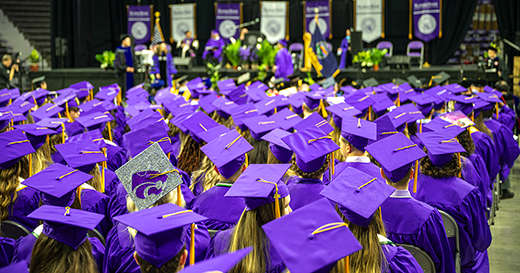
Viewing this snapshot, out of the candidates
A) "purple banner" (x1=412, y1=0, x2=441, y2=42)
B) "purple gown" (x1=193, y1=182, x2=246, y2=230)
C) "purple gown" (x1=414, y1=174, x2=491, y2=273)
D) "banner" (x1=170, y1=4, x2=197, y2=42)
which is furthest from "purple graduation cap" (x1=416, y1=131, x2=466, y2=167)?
"banner" (x1=170, y1=4, x2=197, y2=42)

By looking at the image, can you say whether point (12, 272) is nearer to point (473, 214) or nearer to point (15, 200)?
point (15, 200)

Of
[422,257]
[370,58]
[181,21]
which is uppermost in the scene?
[181,21]

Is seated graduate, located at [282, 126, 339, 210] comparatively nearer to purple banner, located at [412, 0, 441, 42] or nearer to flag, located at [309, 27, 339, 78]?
flag, located at [309, 27, 339, 78]

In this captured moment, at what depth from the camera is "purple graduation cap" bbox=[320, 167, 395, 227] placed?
1.69 meters

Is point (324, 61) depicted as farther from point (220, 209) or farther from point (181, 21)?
point (220, 209)

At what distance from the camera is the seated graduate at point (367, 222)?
163 centimetres

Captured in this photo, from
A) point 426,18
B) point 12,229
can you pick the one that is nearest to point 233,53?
point 426,18

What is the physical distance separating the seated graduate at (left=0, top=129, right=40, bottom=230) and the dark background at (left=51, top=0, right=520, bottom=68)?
14.3 metres

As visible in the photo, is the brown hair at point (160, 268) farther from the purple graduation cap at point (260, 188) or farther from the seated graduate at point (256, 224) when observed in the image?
the purple graduation cap at point (260, 188)

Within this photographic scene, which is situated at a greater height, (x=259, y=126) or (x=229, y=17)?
(x=229, y=17)

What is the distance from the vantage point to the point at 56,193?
84.7 inches

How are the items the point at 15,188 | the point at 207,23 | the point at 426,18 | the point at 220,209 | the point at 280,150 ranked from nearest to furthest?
the point at 220,209 → the point at 15,188 → the point at 280,150 → the point at 426,18 → the point at 207,23

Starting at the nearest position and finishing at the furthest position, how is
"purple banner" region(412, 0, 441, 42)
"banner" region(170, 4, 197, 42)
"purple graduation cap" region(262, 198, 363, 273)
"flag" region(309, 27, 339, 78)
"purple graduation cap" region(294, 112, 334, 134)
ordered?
"purple graduation cap" region(262, 198, 363, 273) < "purple graduation cap" region(294, 112, 334, 134) < "flag" region(309, 27, 339, 78) < "purple banner" region(412, 0, 441, 42) < "banner" region(170, 4, 197, 42)

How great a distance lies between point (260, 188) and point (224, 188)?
73 centimetres
